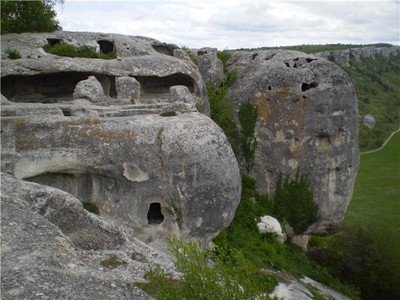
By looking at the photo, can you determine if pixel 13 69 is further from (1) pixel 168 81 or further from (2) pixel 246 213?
(2) pixel 246 213

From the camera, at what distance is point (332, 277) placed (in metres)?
21.6

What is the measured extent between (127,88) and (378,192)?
1303 inches

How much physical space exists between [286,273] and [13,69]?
1229cm

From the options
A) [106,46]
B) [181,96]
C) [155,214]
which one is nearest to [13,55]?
[106,46]

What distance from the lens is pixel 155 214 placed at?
16.1m

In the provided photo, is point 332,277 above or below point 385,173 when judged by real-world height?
above

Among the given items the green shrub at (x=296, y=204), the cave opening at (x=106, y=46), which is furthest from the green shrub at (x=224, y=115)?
the cave opening at (x=106, y=46)

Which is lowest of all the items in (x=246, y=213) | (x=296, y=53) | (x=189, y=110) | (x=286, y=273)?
(x=286, y=273)

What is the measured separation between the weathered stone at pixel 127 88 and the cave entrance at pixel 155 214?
4423 mm

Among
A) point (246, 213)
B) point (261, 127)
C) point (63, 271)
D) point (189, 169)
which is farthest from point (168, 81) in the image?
point (63, 271)

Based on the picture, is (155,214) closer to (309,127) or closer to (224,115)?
(224,115)

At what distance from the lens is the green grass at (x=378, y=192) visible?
36.6 m

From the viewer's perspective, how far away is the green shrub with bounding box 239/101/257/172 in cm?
2283

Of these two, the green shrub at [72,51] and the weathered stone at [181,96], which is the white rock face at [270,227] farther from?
the green shrub at [72,51]
